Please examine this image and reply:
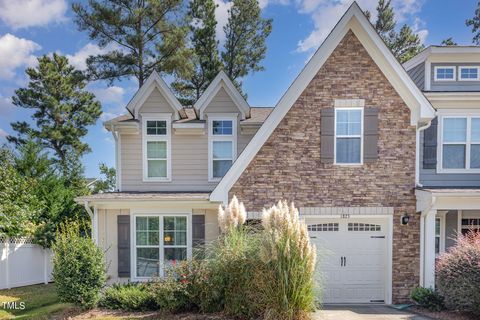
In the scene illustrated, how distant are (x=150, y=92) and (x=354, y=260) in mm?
8871

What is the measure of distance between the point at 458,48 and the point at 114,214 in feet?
43.3

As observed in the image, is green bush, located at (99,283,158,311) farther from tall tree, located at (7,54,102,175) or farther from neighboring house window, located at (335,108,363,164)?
tall tree, located at (7,54,102,175)

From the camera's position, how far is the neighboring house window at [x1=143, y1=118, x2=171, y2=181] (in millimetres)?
10375

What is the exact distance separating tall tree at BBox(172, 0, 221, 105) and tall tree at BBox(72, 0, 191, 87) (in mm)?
1477

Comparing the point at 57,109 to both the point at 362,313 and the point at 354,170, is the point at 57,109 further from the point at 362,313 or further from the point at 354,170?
the point at 362,313

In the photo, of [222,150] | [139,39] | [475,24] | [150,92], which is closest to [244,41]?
[139,39]

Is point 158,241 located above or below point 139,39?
below

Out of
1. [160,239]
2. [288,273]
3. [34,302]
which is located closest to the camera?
[288,273]

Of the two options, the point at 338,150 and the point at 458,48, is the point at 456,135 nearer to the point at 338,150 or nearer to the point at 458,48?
the point at 458,48

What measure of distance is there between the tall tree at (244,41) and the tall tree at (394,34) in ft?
28.4

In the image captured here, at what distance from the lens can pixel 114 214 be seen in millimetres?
9266

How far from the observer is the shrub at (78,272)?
7320 mm

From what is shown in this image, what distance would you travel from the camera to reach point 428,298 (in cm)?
754

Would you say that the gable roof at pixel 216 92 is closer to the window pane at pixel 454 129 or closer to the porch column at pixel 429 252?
the porch column at pixel 429 252
